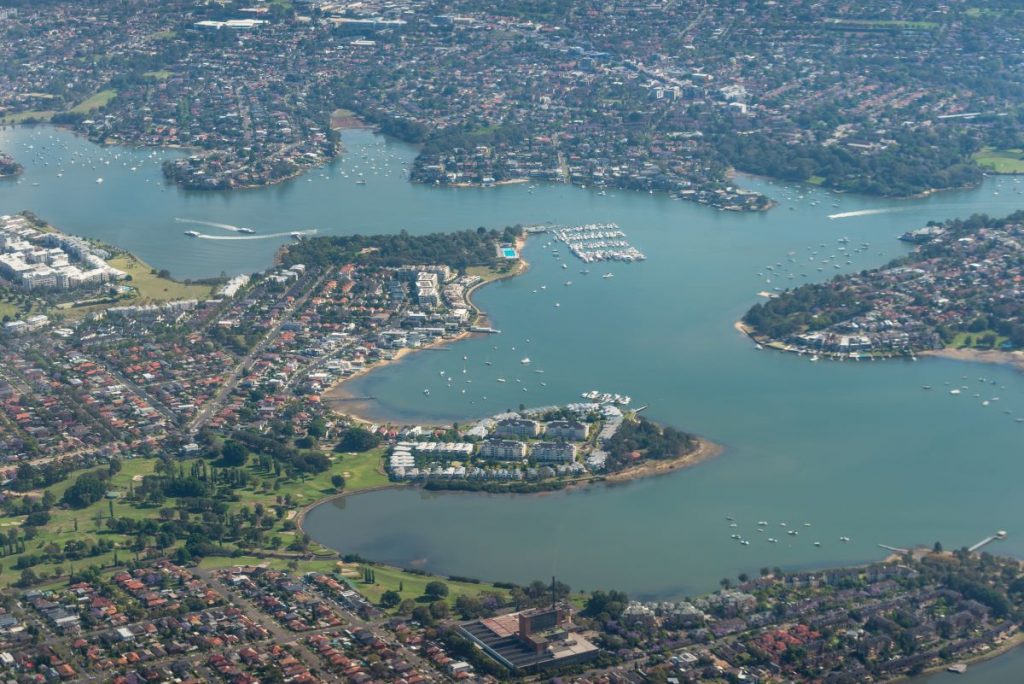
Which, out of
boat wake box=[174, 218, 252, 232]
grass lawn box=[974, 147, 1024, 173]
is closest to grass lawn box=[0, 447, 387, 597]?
boat wake box=[174, 218, 252, 232]

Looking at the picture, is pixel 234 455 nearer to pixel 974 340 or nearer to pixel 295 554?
pixel 295 554

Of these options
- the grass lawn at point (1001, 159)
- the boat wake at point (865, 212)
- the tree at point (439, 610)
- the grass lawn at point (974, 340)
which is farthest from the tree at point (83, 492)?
the grass lawn at point (1001, 159)

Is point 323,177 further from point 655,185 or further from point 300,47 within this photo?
point 300,47

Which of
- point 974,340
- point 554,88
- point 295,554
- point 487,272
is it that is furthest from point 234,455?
point 554,88

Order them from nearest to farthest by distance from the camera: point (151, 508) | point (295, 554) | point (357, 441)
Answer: point (295, 554), point (151, 508), point (357, 441)

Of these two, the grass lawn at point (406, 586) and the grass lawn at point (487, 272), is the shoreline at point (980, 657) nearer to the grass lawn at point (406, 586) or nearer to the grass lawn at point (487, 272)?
the grass lawn at point (406, 586)

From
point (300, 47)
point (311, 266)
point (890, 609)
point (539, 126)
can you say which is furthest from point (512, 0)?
point (890, 609)
